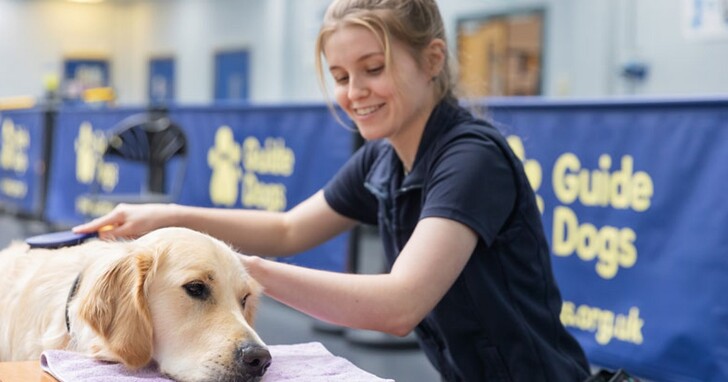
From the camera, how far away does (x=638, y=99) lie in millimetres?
3592

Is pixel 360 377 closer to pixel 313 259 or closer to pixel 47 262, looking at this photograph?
pixel 47 262

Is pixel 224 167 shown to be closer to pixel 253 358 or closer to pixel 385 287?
pixel 385 287

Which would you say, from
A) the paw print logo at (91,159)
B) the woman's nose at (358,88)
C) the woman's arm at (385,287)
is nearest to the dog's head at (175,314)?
the woman's arm at (385,287)

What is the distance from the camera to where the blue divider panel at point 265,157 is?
541 cm

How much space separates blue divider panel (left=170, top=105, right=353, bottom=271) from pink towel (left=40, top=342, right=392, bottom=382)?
374 centimetres

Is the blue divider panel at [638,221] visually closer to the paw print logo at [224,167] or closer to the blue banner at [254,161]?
the blue banner at [254,161]

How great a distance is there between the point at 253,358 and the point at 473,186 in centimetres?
65

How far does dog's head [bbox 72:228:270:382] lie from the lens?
1383mm

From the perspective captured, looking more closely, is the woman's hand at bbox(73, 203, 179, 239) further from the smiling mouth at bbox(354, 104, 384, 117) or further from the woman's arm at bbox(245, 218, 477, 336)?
the smiling mouth at bbox(354, 104, 384, 117)

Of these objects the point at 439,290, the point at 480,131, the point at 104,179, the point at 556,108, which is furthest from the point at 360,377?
the point at 104,179

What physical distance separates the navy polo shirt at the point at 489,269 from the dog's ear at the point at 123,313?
0.62 meters

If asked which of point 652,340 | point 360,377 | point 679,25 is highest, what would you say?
point 679,25

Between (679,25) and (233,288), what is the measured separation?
6.94 meters

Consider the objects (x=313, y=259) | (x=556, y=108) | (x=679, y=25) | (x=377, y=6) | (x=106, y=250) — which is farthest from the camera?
(x=679, y=25)
